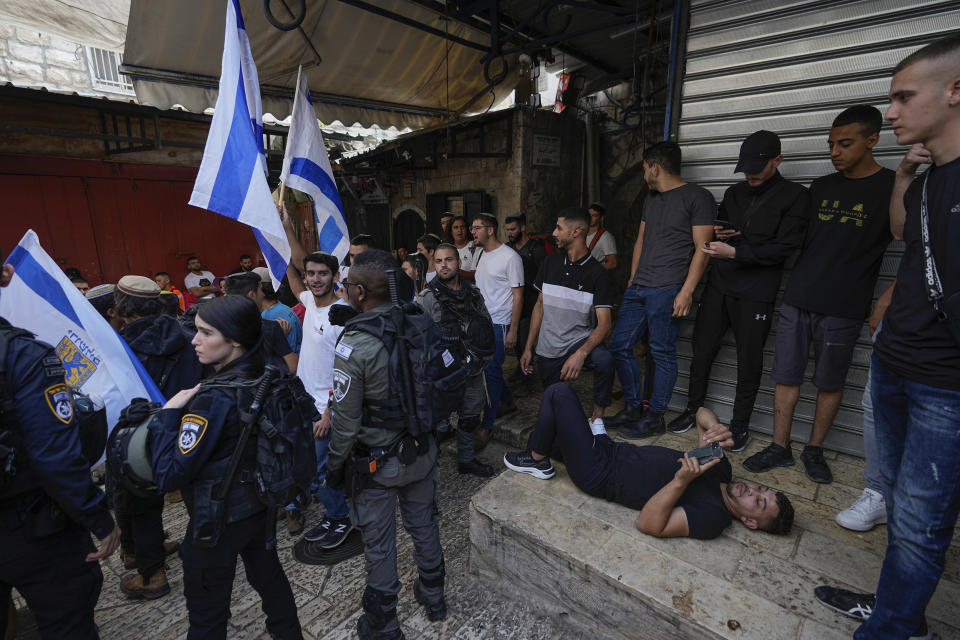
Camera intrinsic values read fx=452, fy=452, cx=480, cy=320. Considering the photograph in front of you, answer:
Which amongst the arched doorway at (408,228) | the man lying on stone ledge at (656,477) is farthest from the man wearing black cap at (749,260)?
the arched doorway at (408,228)

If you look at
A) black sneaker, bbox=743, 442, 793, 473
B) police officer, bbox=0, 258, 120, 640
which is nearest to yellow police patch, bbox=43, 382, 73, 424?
police officer, bbox=0, 258, 120, 640

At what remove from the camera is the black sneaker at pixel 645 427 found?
12.0 ft

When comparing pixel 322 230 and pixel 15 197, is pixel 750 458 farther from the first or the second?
pixel 15 197

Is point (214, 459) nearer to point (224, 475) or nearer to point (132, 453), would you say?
point (224, 475)

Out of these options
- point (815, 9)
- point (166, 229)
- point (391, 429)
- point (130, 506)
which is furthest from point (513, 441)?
point (166, 229)

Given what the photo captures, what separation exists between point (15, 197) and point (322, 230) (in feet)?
26.0

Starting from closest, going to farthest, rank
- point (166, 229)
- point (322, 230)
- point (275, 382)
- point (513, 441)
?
1. point (275, 382)
2. point (322, 230)
3. point (513, 441)
4. point (166, 229)

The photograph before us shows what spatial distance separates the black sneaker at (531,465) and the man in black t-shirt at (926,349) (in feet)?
5.56

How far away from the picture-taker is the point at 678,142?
400 cm

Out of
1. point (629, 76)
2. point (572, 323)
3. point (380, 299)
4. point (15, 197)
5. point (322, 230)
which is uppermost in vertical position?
point (629, 76)

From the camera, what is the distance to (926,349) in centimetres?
165

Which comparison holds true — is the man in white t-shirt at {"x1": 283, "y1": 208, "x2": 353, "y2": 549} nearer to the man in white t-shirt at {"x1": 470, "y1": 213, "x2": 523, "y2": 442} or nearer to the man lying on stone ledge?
the man lying on stone ledge

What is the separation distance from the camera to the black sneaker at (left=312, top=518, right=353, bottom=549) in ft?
10.5

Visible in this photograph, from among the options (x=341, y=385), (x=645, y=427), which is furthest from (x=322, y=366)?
(x=645, y=427)
